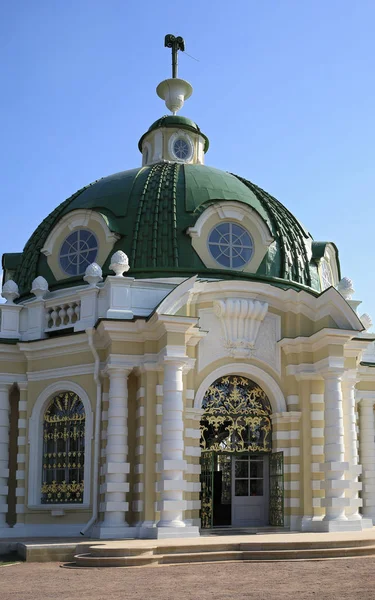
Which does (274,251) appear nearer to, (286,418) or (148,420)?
(286,418)

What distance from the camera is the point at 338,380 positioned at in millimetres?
19750

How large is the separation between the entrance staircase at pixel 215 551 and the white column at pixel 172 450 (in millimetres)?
1724

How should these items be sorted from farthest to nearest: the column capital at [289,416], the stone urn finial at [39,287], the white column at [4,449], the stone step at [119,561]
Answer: the stone urn finial at [39,287]
the white column at [4,449]
the column capital at [289,416]
the stone step at [119,561]

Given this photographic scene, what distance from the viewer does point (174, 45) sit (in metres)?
28.9

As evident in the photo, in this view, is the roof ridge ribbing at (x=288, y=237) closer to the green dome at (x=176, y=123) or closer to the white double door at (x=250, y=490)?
the green dome at (x=176, y=123)

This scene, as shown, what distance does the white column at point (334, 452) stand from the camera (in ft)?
62.6

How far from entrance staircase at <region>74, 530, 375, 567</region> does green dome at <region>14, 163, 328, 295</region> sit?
7.82 meters

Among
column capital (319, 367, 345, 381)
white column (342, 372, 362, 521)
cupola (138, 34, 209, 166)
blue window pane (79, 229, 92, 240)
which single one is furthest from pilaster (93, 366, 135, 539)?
cupola (138, 34, 209, 166)

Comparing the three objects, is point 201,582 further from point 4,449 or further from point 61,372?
point 4,449

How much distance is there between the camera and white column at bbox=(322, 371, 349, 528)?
19.1 m

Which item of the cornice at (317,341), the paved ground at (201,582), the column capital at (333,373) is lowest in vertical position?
the paved ground at (201,582)

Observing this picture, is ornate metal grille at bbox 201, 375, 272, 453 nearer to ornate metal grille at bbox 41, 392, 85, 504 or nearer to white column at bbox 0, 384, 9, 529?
ornate metal grille at bbox 41, 392, 85, 504

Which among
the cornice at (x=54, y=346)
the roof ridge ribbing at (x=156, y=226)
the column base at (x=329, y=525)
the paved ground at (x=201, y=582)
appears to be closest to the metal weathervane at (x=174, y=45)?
the roof ridge ribbing at (x=156, y=226)

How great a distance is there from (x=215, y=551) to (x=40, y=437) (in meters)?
7.44
